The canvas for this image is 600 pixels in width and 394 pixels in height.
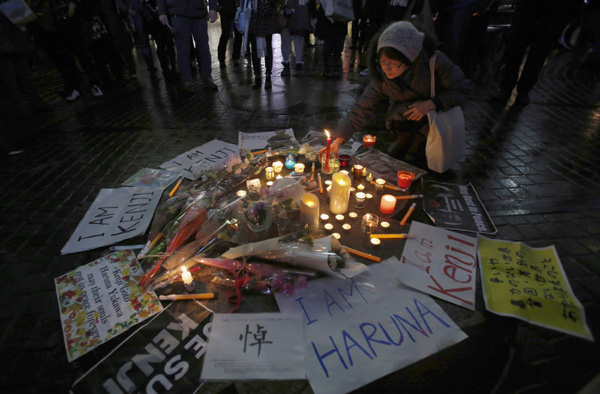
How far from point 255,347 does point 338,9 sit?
566 cm

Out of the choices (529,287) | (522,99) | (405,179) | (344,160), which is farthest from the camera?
(522,99)

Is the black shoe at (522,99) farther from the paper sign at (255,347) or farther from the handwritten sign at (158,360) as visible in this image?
the handwritten sign at (158,360)

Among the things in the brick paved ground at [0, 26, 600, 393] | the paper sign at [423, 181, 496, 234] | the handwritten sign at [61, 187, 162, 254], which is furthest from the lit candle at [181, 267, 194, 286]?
the paper sign at [423, 181, 496, 234]

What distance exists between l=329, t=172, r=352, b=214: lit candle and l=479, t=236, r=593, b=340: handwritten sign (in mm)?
1022

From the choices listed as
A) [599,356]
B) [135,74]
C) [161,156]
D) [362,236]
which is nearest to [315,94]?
[161,156]

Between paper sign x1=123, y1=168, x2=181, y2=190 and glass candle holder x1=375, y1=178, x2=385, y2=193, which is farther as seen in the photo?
paper sign x1=123, y1=168, x2=181, y2=190

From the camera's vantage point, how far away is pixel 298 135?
12.8ft

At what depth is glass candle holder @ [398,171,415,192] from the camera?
8.62 ft

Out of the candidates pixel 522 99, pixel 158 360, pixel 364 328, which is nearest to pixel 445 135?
pixel 364 328

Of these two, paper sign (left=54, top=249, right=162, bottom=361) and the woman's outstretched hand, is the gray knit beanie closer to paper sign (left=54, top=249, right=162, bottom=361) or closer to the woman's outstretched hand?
the woman's outstretched hand

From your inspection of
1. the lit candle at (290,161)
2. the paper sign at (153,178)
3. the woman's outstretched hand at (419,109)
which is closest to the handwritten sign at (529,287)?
the woman's outstretched hand at (419,109)

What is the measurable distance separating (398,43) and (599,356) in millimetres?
2298

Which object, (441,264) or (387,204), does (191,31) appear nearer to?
(387,204)

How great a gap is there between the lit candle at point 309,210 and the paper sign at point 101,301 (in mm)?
1064
